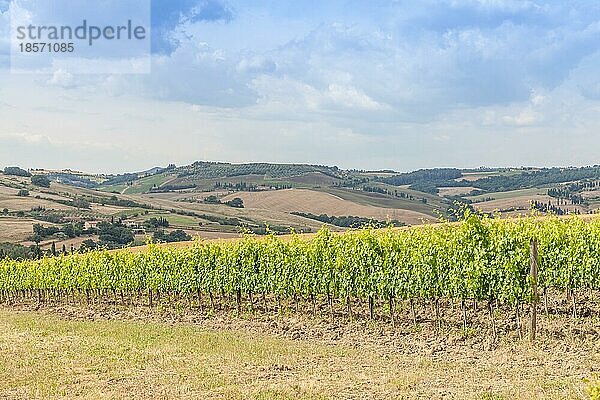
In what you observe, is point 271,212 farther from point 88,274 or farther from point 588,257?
point 588,257

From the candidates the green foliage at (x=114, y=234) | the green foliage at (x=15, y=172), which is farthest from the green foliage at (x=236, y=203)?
the green foliage at (x=15, y=172)

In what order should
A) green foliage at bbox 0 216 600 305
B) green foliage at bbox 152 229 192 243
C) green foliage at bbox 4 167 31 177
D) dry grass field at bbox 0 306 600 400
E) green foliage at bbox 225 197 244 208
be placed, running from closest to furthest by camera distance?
1. dry grass field at bbox 0 306 600 400
2. green foliage at bbox 0 216 600 305
3. green foliage at bbox 152 229 192 243
4. green foliage at bbox 225 197 244 208
5. green foliage at bbox 4 167 31 177

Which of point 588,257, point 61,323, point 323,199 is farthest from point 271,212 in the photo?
point 588,257

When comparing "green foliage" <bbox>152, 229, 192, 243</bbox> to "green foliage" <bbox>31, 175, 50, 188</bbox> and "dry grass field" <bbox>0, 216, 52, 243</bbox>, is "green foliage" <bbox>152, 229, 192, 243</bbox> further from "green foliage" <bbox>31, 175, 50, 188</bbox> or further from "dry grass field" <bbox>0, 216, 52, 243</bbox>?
"green foliage" <bbox>31, 175, 50, 188</bbox>

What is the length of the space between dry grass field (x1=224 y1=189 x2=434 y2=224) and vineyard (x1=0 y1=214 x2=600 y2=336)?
7712 centimetres

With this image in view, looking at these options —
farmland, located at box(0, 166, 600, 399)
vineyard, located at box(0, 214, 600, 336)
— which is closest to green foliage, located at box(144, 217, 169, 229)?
farmland, located at box(0, 166, 600, 399)

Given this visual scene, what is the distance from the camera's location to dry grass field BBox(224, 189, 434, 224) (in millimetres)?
115312

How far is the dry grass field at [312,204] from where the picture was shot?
115 metres

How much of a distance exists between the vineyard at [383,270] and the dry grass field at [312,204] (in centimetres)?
7712

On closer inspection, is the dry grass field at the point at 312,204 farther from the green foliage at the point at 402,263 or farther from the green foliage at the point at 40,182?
the green foliage at the point at 402,263

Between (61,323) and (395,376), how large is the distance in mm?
18394

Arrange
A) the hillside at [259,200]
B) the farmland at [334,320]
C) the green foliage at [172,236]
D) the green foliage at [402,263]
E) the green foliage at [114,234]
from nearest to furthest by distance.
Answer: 1. the farmland at [334,320]
2. the green foliage at [402,263]
3. the green foliage at [114,234]
4. the green foliage at [172,236]
5. the hillside at [259,200]

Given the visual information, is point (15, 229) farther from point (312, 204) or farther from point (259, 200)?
point (259, 200)

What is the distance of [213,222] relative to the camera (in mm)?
109500
